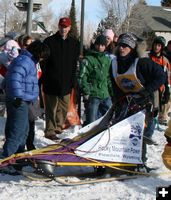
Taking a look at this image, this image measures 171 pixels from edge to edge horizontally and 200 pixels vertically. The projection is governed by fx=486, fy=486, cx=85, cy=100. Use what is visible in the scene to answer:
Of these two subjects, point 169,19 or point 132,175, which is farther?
point 169,19

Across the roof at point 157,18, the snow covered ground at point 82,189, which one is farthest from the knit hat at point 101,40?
the roof at point 157,18

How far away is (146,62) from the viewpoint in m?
6.15

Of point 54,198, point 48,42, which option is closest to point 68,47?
point 48,42

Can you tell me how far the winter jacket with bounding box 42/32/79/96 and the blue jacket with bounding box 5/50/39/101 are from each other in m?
1.63

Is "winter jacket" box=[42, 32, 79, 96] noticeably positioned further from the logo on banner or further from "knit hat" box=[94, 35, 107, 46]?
the logo on banner

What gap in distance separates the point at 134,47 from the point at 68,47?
6.51 feet

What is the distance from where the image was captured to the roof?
199 ft

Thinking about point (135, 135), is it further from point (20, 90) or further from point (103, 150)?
point (20, 90)

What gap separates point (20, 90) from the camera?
6.07 meters

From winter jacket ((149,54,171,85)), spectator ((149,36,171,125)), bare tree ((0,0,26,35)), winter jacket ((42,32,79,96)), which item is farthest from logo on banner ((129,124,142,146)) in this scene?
bare tree ((0,0,26,35))

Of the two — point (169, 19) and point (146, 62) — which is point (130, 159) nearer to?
point (146, 62)

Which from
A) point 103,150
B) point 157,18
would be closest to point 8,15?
point 157,18

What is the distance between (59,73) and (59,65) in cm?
13

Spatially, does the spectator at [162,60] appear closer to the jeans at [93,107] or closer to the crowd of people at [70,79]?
the crowd of people at [70,79]
